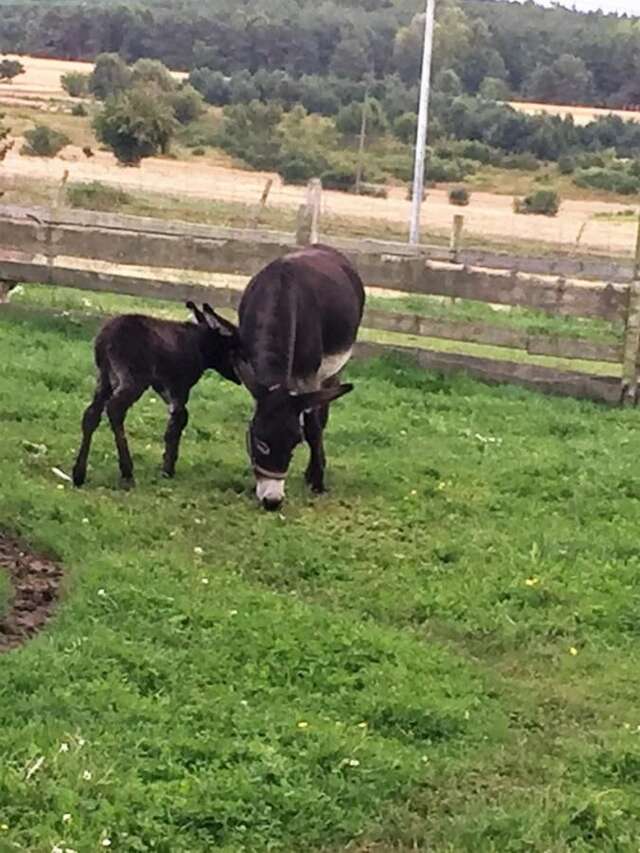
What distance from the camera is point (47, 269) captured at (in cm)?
1357

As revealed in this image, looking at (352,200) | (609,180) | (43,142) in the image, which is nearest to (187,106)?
(43,142)

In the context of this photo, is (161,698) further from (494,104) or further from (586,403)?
(494,104)

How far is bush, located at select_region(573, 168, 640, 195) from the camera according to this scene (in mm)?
49406

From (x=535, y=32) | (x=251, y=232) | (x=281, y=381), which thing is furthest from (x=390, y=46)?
(x=281, y=381)

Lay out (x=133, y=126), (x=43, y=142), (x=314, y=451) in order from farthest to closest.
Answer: (x=43, y=142)
(x=133, y=126)
(x=314, y=451)

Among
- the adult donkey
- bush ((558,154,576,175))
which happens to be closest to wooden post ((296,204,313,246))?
the adult donkey

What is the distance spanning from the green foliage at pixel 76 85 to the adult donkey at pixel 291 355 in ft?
158

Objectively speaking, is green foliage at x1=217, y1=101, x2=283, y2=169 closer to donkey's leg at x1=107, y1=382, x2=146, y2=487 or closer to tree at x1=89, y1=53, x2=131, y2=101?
tree at x1=89, y1=53, x2=131, y2=101

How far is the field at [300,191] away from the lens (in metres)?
36.7

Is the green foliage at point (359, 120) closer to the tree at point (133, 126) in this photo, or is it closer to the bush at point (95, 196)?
the tree at point (133, 126)

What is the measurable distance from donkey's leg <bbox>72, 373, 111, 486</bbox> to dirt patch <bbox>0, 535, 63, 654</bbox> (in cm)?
133

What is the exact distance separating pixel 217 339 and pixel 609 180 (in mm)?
43586

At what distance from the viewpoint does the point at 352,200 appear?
4388cm

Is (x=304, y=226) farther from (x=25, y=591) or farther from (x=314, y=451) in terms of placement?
(x=25, y=591)
